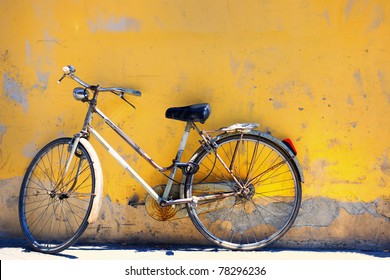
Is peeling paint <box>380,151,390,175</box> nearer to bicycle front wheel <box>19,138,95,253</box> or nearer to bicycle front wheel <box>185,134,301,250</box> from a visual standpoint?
bicycle front wheel <box>185,134,301,250</box>

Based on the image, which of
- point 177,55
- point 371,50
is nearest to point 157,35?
point 177,55

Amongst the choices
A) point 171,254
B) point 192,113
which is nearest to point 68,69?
point 192,113

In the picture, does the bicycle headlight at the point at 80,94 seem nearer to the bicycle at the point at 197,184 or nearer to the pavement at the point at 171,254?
the bicycle at the point at 197,184

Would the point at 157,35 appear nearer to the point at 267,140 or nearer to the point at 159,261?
the point at 267,140

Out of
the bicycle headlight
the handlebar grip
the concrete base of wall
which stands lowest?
the concrete base of wall

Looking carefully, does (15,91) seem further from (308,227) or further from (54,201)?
(308,227)

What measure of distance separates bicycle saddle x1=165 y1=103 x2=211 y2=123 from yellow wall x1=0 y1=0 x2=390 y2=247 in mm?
356

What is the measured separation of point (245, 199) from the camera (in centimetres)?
507

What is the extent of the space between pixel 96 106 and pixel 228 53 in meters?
1.33

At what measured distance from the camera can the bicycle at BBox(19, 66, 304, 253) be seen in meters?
4.94

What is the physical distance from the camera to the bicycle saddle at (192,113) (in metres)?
4.81

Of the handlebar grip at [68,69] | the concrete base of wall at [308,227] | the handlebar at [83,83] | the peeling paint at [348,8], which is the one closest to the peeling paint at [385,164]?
the concrete base of wall at [308,227]

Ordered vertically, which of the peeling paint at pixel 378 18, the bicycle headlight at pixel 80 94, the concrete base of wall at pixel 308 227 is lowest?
the concrete base of wall at pixel 308 227

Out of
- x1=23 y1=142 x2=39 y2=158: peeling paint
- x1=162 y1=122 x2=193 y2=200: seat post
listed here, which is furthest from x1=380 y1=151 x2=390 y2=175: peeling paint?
x1=23 y1=142 x2=39 y2=158: peeling paint
